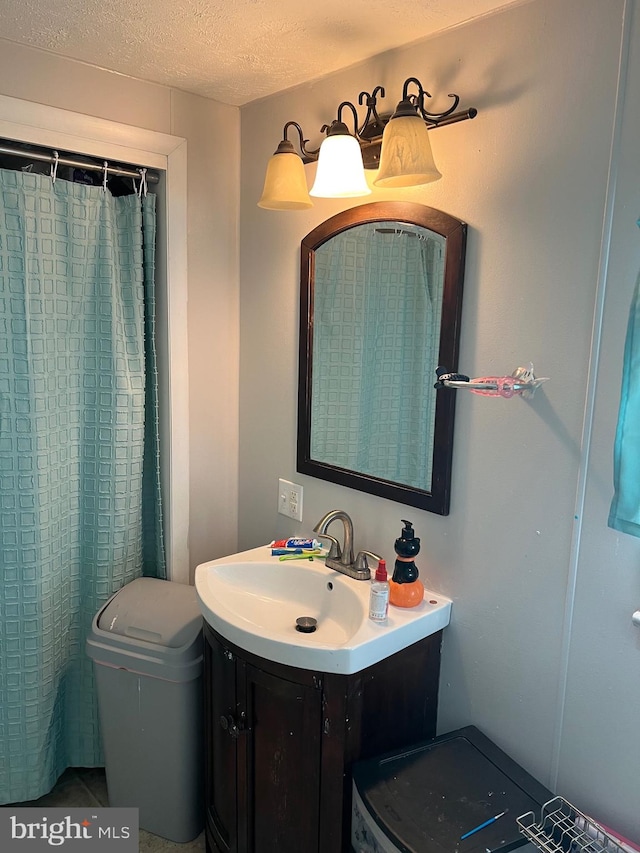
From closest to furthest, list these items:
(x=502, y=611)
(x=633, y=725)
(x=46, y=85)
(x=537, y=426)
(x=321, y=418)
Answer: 1. (x=633, y=725)
2. (x=537, y=426)
3. (x=502, y=611)
4. (x=46, y=85)
5. (x=321, y=418)

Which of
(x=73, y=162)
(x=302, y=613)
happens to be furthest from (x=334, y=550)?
(x=73, y=162)

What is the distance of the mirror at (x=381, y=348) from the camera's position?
1.64 metres

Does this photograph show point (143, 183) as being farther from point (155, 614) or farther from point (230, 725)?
point (230, 725)

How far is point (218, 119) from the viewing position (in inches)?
84.9

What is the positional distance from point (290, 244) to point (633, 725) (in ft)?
5.17

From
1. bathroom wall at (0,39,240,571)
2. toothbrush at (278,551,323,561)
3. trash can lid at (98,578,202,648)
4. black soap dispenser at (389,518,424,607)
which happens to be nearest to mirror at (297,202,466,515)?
black soap dispenser at (389,518,424,607)

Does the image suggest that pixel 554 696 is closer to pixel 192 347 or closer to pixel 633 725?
pixel 633 725

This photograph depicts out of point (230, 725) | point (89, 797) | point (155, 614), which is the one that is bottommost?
point (89, 797)

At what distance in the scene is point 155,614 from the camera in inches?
78.3

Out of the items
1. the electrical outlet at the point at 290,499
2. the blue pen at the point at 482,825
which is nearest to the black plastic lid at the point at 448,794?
the blue pen at the point at 482,825

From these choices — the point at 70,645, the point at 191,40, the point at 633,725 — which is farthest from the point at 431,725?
the point at 191,40

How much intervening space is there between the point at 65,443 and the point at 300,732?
1130mm

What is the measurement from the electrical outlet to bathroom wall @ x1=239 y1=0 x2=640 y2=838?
Answer: 1.42ft

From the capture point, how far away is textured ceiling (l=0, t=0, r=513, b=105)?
4.89 ft
